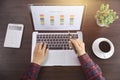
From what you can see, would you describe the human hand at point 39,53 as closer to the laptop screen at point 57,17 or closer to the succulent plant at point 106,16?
the laptop screen at point 57,17

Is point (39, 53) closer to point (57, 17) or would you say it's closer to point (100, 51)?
point (57, 17)

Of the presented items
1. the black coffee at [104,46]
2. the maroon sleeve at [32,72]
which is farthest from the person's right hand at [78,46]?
the maroon sleeve at [32,72]

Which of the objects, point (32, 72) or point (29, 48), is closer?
point (32, 72)

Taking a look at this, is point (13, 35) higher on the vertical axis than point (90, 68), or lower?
higher

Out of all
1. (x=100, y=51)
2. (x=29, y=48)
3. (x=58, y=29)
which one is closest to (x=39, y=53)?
(x=29, y=48)

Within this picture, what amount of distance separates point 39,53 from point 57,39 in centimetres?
14

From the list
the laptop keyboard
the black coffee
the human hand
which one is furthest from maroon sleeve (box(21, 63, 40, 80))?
the black coffee

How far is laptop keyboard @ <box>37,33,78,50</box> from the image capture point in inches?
42.5

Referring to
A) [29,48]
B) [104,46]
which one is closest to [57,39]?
[29,48]

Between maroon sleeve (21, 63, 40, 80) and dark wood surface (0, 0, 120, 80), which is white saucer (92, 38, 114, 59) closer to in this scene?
dark wood surface (0, 0, 120, 80)

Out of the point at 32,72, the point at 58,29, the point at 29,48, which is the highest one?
the point at 58,29

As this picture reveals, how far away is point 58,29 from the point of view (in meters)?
1.13

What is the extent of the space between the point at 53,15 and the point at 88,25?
260 millimetres

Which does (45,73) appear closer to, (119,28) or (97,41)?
(97,41)
